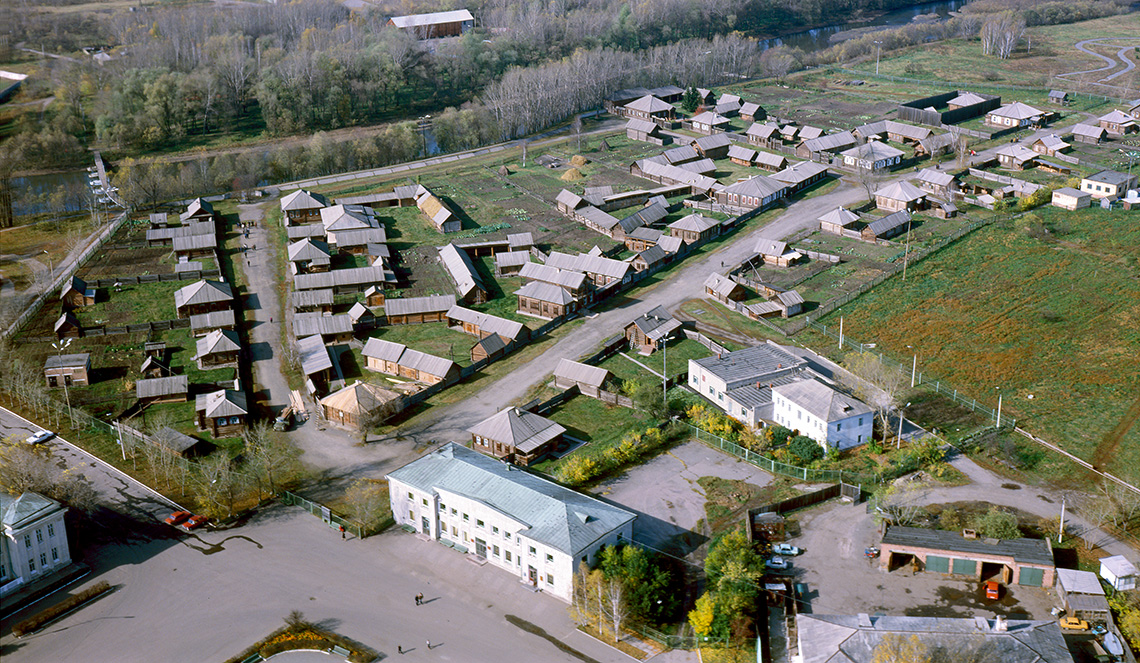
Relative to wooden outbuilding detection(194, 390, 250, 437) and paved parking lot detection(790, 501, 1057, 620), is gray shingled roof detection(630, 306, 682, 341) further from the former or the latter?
wooden outbuilding detection(194, 390, 250, 437)

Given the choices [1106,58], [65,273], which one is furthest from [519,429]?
[1106,58]

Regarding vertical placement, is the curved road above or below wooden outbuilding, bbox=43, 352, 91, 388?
above

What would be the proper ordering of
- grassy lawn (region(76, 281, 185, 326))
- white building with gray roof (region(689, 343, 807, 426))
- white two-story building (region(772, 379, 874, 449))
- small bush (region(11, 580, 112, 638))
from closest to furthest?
small bush (region(11, 580, 112, 638)) → white two-story building (region(772, 379, 874, 449)) → white building with gray roof (region(689, 343, 807, 426)) → grassy lawn (region(76, 281, 185, 326))

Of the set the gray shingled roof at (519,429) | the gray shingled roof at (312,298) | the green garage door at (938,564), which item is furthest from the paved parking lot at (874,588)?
the gray shingled roof at (312,298)

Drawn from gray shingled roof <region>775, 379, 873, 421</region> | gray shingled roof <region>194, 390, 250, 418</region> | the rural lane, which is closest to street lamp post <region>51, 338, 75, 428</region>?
gray shingled roof <region>194, 390, 250, 418</region>

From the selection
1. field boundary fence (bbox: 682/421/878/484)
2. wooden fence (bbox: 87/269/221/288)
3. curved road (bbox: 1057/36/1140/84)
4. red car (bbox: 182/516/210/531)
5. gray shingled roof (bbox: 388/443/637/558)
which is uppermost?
curved road (bbox: 1057/36/1140/84)

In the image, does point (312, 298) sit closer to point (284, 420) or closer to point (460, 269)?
point (460, 269)

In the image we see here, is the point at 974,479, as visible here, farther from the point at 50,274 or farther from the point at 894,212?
the point at 50,274
